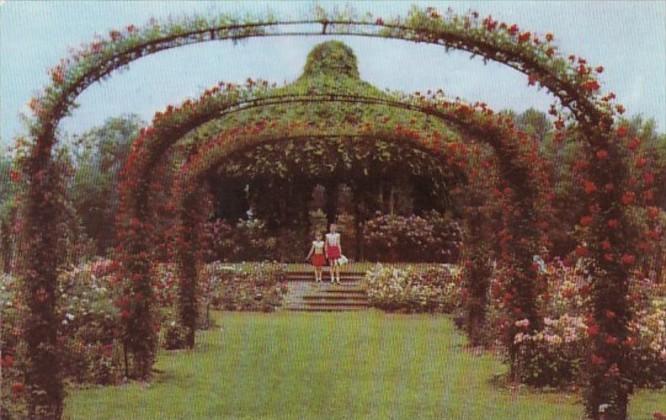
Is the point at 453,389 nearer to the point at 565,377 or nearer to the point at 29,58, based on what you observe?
the point at 565,377

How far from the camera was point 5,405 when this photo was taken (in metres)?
4.55

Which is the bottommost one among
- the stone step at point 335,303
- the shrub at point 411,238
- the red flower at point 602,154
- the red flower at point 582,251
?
the stone step at point 335,303

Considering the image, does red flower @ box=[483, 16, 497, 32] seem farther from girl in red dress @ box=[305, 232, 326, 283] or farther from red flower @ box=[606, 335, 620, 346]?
red flower @ box=[606, 335, 620, 346]

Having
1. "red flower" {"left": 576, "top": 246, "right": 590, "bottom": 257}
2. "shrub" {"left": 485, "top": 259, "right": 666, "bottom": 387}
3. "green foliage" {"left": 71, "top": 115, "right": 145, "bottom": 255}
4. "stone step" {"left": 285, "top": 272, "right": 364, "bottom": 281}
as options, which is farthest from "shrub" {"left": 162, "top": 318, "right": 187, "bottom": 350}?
"red flower" {"left": 576, "top": 246, "right": 590, "bottom": 257}

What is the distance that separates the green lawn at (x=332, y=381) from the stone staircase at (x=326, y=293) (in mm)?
59

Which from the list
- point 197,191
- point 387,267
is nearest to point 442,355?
point 387,267

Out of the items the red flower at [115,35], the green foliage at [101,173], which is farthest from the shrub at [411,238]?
the red flower at [115,35]

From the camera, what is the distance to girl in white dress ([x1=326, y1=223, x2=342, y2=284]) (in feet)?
16.4

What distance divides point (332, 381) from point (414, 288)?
→ 752mm

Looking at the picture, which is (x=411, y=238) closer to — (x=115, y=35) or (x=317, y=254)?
(x=317, y=254)

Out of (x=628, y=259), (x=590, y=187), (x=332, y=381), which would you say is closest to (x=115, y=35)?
(x=332, y=381)

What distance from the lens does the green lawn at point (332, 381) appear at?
4.72 m

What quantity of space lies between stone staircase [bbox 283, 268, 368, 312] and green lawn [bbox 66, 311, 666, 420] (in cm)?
6

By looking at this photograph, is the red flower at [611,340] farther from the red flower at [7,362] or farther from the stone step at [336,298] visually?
the red flower at [7,362]
